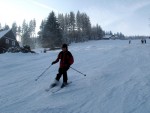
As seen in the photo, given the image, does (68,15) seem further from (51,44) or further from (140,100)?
(140,100)

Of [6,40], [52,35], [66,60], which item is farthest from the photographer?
[52,35]

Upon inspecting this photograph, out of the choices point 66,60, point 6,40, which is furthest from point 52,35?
point 66,60

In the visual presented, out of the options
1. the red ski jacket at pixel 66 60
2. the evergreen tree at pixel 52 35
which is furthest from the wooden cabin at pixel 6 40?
the red ski jacket at pixel 66 60

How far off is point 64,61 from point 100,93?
232 centimetres

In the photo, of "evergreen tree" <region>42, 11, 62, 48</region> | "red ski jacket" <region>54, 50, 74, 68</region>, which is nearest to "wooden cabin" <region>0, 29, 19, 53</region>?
"evergreen tree" <region>42, 11, 62, 48</region>

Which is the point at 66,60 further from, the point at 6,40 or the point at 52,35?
the point at 52,35

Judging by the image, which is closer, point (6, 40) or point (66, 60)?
point (66, 60)

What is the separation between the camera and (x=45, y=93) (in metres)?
8.28

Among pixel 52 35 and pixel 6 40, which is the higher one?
pixel 52 35

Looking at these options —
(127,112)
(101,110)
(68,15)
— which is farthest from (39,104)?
(68,15)

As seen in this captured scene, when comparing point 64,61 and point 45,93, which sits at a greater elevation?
point 64,61

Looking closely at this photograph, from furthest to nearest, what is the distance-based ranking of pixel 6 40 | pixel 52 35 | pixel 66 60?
pixel 52 35
pixel 6 40
pixel 66 60

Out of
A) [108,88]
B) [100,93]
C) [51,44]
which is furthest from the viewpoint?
[51,44]

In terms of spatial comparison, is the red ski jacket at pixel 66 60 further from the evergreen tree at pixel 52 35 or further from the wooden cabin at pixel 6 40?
the evergreen tree at pixel 52 35
